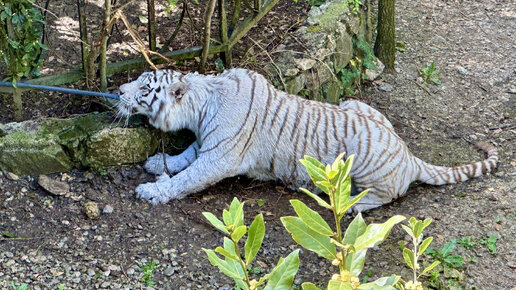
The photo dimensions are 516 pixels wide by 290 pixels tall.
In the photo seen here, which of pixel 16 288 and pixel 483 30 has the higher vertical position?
pixel 483 30

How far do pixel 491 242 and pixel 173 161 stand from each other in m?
2.41

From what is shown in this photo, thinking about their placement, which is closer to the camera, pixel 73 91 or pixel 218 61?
pixel 73 91

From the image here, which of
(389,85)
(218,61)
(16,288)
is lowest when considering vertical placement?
(16,288)

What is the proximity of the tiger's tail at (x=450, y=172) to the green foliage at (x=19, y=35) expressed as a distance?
10.1ft

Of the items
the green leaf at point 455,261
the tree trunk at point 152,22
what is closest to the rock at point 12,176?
the tree trunk at point 152,22

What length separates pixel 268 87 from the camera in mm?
4805

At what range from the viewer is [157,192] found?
4.53m

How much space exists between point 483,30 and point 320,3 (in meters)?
2.33

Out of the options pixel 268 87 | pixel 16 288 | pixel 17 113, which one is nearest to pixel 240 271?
pixel 16 288

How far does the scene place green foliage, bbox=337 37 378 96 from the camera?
621 centimetres

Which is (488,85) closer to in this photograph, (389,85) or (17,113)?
(389,85)

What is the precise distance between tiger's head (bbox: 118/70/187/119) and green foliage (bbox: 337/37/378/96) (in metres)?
2.10

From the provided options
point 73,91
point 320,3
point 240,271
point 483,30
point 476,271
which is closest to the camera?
point 240,271

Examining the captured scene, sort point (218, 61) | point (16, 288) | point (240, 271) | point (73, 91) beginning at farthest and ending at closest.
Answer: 1. point (218, 61)
2. point (73, 91)
3. point (16, 288)
4. point (240, 271)
